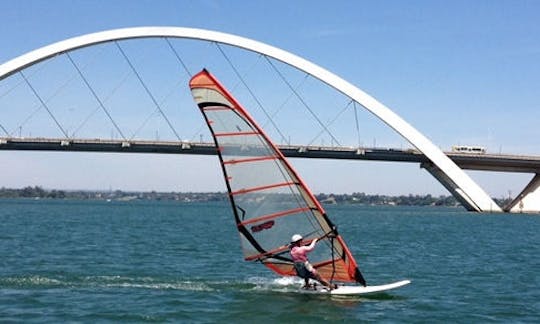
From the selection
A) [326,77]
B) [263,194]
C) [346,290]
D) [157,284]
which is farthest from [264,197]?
[326,77]

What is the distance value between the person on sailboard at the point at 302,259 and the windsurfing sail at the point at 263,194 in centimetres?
58

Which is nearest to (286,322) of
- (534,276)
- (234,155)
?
(234,155)

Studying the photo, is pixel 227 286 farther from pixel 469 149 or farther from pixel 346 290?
pixel 469 149

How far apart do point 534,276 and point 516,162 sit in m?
62.6

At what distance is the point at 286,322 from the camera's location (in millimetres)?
13844

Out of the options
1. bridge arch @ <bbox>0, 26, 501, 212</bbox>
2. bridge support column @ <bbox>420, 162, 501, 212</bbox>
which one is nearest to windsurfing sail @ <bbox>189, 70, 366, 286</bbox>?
bridge arch @ <bbox>0, 26, 501, 212</bbox>

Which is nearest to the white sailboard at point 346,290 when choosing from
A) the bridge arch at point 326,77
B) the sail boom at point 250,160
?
the sail boom at point 250,160

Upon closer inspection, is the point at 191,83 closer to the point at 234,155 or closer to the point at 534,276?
the point at 234,155

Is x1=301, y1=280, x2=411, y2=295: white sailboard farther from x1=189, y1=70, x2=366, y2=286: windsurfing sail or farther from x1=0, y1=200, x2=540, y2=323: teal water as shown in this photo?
x1=189, y1=70, x2=366, y2=286: windsurfing sail

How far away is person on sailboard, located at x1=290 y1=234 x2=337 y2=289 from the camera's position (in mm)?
15633

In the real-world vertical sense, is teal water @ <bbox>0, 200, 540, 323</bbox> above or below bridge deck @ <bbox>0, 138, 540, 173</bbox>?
below

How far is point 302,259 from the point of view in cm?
1573

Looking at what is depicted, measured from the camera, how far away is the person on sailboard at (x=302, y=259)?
1563 centimetres

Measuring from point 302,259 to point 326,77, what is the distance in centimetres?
5515
